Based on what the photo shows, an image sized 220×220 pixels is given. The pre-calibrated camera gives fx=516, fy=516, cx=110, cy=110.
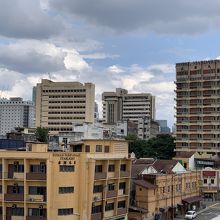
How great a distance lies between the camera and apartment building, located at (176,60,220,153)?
131 m

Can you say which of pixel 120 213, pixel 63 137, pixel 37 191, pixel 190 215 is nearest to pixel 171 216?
pixel 190 215

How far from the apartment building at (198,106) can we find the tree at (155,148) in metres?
8.18

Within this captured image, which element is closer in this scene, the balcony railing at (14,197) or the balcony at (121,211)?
the balcony railing at (14,197)

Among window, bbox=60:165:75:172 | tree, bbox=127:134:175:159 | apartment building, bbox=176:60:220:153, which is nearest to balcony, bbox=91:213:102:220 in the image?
window, bbox=60:165:75:172

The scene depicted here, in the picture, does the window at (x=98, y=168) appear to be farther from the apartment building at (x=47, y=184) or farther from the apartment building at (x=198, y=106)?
the apartment building at (x=198, y=106)

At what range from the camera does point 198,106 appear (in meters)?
134

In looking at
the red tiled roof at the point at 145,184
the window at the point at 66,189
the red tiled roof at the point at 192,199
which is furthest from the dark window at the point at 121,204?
the red tiled roof at the point at 192,199

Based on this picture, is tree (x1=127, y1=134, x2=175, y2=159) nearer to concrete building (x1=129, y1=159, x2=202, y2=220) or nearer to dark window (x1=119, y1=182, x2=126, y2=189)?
concrete building (x1=129, y1=159, x2=202, y2=220)

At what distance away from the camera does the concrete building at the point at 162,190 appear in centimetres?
7181

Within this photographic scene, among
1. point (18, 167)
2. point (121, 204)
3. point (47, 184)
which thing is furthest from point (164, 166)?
point (18, 167)

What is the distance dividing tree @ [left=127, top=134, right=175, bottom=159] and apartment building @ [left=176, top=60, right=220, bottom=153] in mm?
8183

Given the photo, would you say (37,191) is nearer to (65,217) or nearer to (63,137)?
(65,217)

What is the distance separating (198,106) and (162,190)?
2376 inches

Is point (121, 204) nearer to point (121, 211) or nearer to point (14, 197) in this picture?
point (121, 211)
